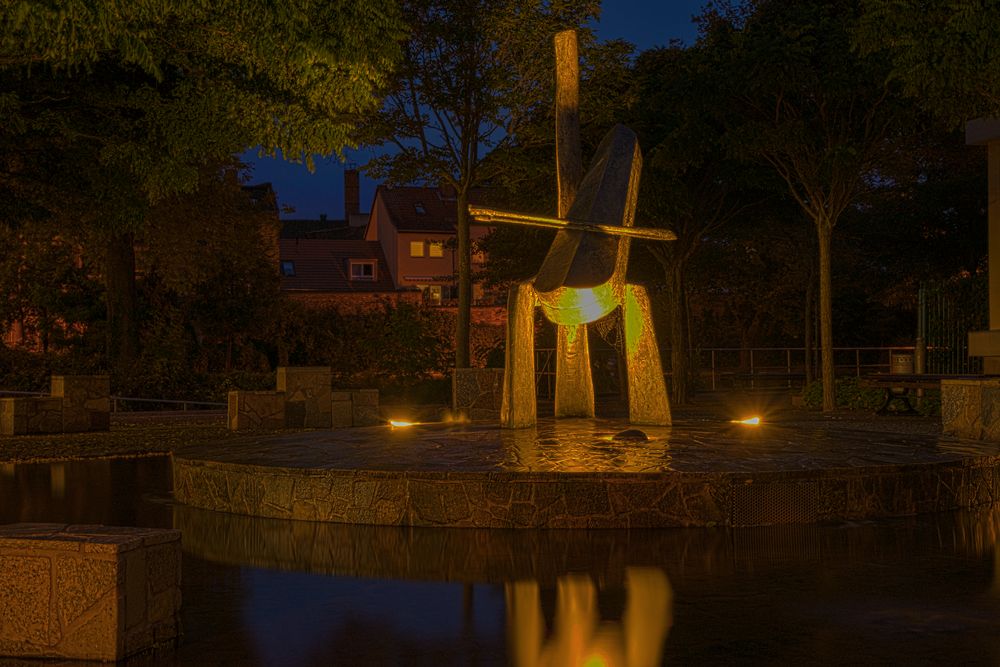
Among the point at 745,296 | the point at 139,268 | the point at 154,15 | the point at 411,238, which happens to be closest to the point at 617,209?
the point at 154,15

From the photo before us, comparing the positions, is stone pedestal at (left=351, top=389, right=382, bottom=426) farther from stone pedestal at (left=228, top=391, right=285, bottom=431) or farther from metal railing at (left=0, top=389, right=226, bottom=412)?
metal railing at (left=0, top=389, right=226, bottom=412)

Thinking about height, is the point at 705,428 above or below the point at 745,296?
below

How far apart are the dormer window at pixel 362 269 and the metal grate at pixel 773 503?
190 feet

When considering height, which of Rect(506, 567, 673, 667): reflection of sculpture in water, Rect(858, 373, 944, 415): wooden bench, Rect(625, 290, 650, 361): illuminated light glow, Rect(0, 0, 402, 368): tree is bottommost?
Rect(506, 567, 673, 667): reflection of sculpture in water

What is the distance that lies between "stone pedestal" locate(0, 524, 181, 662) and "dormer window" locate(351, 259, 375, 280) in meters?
61.6

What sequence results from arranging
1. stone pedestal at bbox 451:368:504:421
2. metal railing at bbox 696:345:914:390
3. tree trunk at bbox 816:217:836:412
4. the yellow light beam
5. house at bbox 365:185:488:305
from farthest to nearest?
house at bbox 365:185:488:305
metal railing at bbox 696:345:914:390
tree trunk at bbox 816:217:836:412
stone pedestal at bbox 451:368:504:421
the yellow light beam

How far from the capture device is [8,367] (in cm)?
3212

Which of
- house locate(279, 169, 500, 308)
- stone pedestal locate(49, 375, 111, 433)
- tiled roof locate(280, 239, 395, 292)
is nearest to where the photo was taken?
stone pedestal locate(49, 375, 111, 433)

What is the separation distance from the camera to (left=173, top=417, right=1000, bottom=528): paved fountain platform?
10.2 meters

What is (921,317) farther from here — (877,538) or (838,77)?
(877,538)

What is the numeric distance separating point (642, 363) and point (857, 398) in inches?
531

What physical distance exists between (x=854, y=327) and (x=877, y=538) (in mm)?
44488

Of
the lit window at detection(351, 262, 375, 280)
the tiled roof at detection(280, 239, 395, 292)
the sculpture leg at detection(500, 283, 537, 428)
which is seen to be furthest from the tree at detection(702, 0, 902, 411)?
the lit window at detection(351, 262, 375, 280)

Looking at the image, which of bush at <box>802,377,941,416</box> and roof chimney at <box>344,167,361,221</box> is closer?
bush at <box>802,377,941,416</box>
